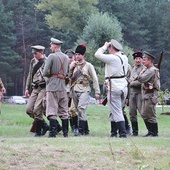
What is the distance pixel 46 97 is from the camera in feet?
37.7

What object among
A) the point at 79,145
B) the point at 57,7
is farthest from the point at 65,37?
the point at 79,145

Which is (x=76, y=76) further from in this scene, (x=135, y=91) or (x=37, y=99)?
(x=135, y=91)

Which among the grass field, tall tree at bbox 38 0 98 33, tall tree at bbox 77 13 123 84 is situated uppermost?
tall tree at bbox 38 0 98 33

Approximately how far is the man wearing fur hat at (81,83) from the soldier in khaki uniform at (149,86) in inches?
46.6

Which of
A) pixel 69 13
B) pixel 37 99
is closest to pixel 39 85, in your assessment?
pixel 37 99

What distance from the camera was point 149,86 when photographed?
39.6ft

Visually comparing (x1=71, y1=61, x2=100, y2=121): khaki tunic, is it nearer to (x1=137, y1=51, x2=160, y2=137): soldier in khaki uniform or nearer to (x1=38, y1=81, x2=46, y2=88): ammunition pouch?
(x1=38, y1=81, x2=46, y2=88): ammunition pouch

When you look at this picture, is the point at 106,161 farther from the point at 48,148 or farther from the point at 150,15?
the point at 150,15

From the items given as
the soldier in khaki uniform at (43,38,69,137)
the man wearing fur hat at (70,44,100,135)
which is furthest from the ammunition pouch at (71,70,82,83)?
the soldier in khaki uniform at (43,38,69,137)

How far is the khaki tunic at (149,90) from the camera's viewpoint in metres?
12.0

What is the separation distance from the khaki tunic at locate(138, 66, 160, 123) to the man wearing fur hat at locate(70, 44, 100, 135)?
1174 mm

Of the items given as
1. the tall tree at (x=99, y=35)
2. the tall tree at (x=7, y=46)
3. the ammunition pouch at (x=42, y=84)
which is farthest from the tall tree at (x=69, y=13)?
the ammunition pouch at (x=42, y=84)

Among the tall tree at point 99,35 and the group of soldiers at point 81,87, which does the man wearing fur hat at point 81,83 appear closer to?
the group of soldiers at point 81,87

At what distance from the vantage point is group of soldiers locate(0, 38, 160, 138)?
11172 millimetres
